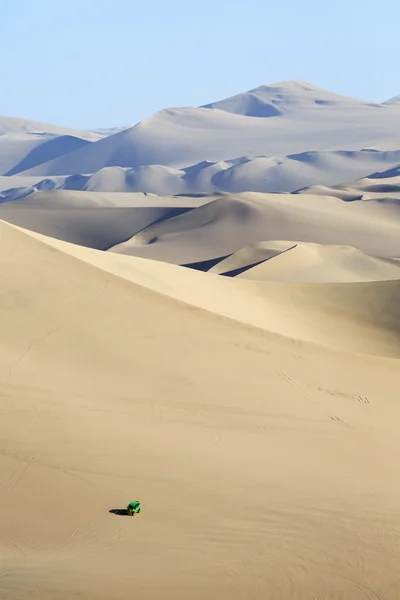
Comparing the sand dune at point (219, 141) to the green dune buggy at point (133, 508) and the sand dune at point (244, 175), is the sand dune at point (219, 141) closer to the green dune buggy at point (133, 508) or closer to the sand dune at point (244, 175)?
the sand dune at point (244, 175)

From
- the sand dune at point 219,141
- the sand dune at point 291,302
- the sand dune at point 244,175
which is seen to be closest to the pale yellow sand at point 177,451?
the sand dune at point 291,302

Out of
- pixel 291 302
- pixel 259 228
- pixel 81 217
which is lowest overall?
pixel 81 217

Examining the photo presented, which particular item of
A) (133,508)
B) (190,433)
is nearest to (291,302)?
(190,433)

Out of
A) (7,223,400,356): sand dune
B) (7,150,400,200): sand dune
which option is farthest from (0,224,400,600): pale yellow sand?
(7,150,400,200): sand dune

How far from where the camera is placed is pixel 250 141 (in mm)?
177750

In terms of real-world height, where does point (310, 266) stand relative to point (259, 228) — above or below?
above

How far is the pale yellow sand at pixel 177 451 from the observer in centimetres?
858

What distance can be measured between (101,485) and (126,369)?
464 cm

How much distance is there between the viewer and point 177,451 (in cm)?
1195

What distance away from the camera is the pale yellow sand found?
28.1 feet

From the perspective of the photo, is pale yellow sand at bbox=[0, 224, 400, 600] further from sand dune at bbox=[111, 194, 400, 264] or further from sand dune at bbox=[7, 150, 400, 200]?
sand dune at bbox=[7, 150, 400, 200]

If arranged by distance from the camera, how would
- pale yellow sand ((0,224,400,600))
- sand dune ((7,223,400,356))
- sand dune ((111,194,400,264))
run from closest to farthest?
pale yellow sand ((0,224,400,600)), sand dune ((7,223,400,356)), sand dune ((111,194,400,264))

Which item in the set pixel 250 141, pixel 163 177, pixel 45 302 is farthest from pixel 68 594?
pixel 250 141

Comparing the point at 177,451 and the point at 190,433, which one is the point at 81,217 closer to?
the point at 190,433
